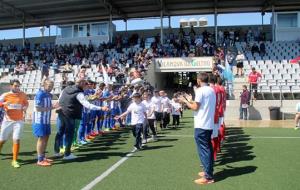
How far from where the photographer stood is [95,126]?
15.9 meters

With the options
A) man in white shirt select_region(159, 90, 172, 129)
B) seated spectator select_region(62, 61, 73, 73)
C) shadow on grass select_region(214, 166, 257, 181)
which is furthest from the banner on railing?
shadow on grass select_region(214, 166, 257, 181)

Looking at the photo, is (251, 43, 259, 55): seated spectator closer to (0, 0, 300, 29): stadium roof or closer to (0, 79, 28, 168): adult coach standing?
(0, 0, 300, 29): stadium roof

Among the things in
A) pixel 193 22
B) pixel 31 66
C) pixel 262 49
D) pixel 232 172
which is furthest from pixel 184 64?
pixel 232 172

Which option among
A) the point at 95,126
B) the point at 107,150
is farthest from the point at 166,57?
the point at 107,150

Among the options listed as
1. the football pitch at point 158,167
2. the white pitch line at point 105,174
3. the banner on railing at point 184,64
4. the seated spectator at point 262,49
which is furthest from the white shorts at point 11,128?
the seated spectator at point 262,49

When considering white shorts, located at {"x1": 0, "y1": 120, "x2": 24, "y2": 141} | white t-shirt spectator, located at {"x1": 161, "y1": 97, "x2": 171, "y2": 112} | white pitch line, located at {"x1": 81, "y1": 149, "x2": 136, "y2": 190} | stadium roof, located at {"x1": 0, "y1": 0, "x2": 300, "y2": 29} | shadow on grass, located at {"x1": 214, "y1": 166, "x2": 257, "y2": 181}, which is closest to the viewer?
white pitch line, located at {"x1": 81, "y1": 149, "x2": 136, "y2": 190}

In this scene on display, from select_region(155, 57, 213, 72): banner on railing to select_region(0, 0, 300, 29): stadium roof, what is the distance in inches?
269

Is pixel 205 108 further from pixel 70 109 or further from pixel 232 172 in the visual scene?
pixel 70 109

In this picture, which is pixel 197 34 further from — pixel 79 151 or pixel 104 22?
pixel 79 151

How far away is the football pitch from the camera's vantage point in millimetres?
7707

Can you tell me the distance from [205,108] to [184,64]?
24808 mm

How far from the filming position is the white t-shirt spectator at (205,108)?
7.89m

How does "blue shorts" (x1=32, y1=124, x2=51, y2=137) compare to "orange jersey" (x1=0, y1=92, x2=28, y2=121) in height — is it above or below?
below

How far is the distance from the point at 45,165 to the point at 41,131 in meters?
0.72
